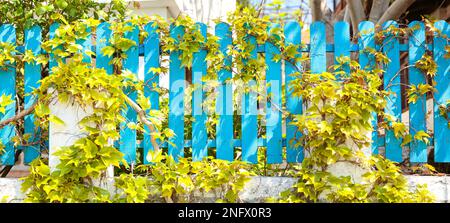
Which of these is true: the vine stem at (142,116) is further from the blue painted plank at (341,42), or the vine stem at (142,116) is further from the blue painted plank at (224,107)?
the blue painted plank at (341,42)

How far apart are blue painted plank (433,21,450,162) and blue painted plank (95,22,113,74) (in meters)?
2.53

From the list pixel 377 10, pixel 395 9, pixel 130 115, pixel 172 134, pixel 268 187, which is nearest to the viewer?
pixel 172 134

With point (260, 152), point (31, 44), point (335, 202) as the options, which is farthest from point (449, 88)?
point (31, 44)

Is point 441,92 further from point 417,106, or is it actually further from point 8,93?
point 8,93

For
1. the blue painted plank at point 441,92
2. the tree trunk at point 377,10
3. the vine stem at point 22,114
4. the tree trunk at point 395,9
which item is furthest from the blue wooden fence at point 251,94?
the tree trunk at point 377,10

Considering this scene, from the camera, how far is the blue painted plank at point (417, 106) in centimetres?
337

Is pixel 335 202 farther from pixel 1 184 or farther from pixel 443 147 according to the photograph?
pixel 1 184

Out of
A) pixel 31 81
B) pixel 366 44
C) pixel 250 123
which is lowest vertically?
pixel 250 123

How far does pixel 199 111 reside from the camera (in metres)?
3.44

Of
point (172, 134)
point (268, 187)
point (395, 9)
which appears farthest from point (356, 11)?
point (172, 134)

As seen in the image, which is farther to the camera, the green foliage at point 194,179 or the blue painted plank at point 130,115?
the blue painted plank at point 130,115

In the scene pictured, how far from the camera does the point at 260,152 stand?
13.2ft

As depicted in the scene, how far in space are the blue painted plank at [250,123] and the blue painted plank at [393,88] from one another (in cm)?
101

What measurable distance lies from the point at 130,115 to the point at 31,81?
32.2 inches
